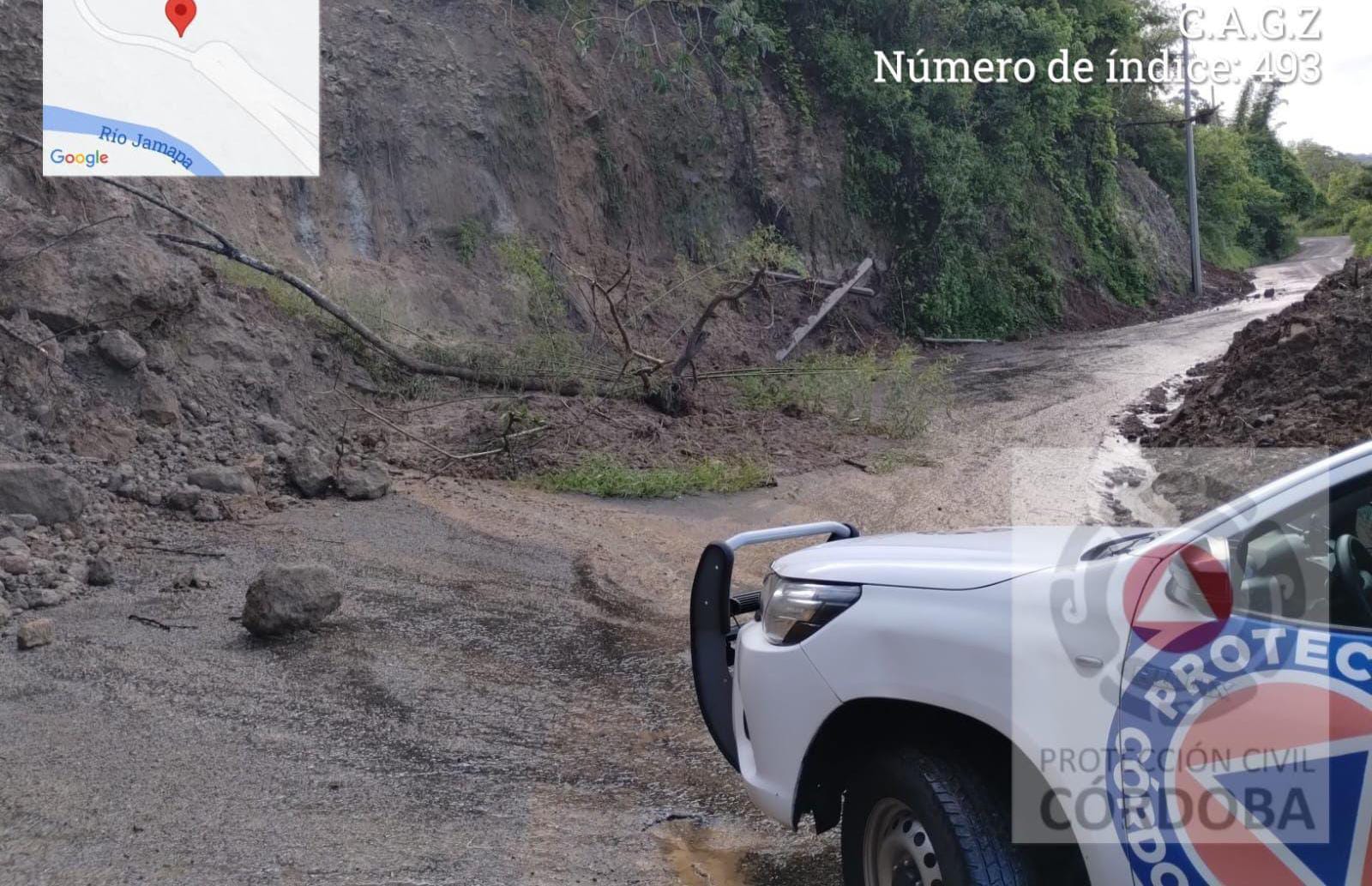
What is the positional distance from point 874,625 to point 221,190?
41.8ft

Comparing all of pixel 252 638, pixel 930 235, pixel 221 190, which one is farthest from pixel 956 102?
pixel 252 638

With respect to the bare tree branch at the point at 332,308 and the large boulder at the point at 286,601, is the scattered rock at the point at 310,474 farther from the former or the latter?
the large boulder at the point at 286,601

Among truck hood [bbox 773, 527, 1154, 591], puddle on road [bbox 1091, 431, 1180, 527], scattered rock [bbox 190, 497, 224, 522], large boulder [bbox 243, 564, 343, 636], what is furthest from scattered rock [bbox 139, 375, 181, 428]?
puddle on road [bbox 1091, 431, 1180, 527]

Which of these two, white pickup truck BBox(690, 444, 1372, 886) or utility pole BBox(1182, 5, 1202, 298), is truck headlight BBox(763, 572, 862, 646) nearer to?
white pickup truck BBox(690, 444, 1372, 886)

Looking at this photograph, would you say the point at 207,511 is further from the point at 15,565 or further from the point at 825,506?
the point at 825,506

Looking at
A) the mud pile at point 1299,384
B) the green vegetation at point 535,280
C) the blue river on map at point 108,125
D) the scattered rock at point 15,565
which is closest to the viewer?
the scattered rock at point 15,565

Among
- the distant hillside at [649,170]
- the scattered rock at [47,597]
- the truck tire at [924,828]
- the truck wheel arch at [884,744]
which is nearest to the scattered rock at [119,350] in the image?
the distant hillside at [649,170]

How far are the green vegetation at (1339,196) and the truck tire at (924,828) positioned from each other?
1334cm

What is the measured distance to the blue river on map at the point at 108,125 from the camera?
447 inches

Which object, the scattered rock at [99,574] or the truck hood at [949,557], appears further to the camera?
the scattered rock at [99,574]

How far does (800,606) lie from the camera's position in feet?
10.5

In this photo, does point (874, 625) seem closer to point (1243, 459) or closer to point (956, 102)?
point (1243, 459)

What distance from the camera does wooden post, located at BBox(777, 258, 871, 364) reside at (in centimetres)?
1916

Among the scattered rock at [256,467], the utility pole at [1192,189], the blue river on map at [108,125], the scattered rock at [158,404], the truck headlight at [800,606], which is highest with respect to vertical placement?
the utility pole at [1192,189]
